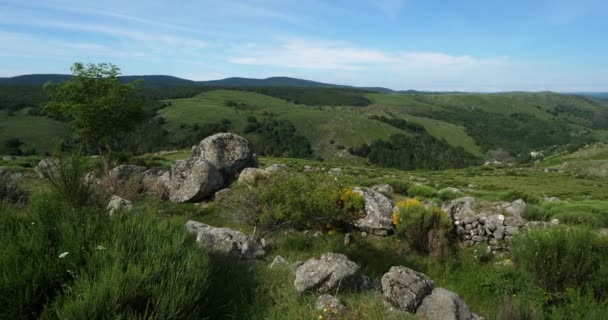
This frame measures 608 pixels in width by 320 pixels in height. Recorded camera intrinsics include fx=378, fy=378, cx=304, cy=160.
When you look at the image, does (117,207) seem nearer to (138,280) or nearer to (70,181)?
(70,181)

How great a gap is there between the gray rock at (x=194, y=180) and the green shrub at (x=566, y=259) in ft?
42.4

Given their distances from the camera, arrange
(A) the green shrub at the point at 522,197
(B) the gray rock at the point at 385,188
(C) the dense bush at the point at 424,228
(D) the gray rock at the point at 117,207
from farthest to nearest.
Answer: (B) the gray rock at the point at 385,188 < (A) the green shrub at the point at 522,197 < (C) the dense bush at the point at 424,228 < (D) the gray rock at the point at 117,207

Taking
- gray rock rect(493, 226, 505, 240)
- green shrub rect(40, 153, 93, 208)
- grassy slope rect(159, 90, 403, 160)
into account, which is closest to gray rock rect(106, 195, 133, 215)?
green shrub rect(40, 153, 93, 208)

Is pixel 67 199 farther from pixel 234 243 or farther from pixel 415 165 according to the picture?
pixel 415 165

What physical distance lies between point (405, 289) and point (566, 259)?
3.63 metres

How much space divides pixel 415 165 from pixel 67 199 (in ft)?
425

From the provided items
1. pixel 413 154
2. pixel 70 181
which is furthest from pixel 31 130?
pixel 70 181

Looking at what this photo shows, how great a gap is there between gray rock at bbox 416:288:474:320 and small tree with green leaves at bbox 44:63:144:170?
1941 cm

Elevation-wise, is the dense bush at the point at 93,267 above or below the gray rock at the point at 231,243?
above

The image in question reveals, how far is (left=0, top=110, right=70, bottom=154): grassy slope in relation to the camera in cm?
9281

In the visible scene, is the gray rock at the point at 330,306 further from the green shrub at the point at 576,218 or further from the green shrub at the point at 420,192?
the green shrub at the point at 420,192

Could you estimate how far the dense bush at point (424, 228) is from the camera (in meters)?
11.2

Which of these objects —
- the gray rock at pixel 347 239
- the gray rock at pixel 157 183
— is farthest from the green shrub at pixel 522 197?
the gray rock at pixel 157 183

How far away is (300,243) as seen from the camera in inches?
432
